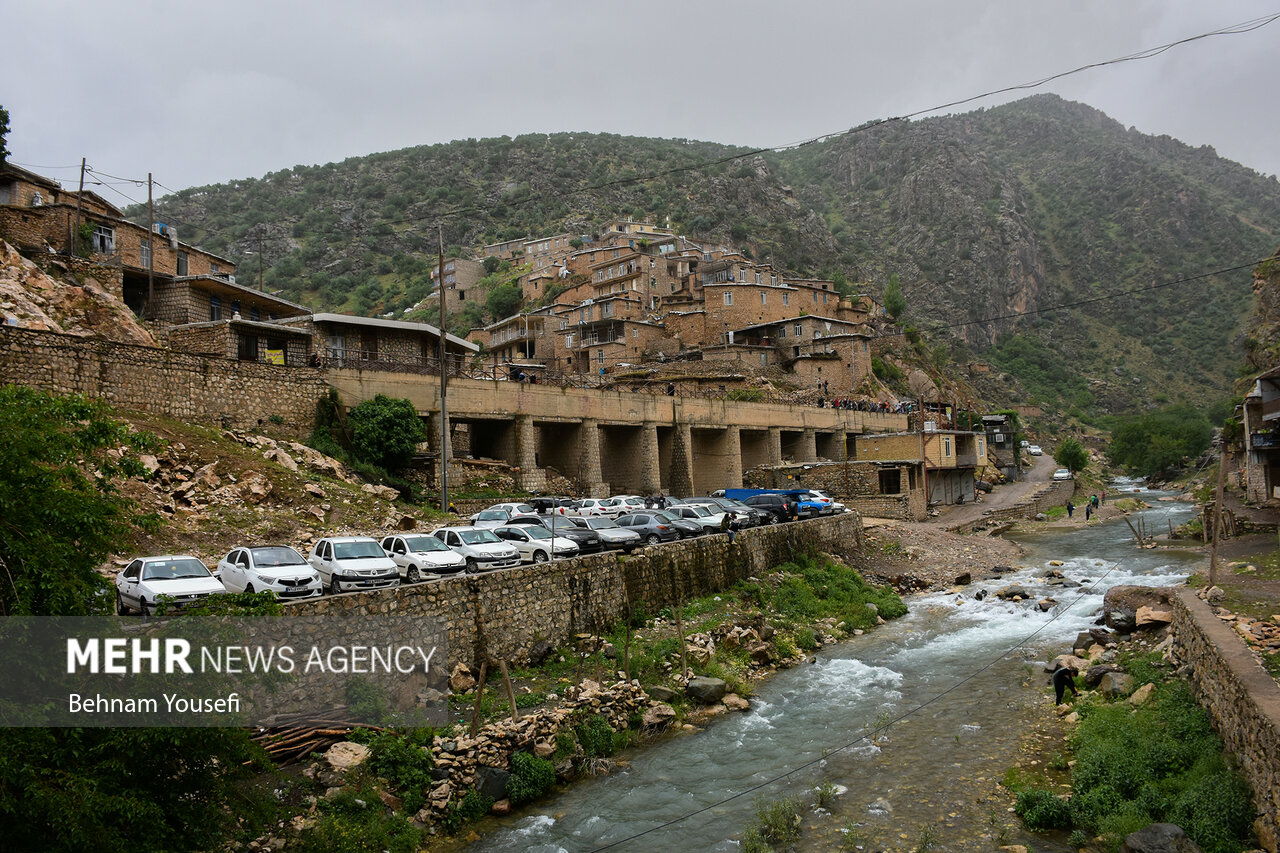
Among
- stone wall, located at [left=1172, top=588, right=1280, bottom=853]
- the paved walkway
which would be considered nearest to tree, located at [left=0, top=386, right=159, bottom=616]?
stone wall, located at [left=1172, top=588, right=1280, bottom=853]

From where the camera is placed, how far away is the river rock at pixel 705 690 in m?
17.8

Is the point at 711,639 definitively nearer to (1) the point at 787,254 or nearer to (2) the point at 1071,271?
(1) the point at 787,254

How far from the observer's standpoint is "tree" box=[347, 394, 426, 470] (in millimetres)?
30500

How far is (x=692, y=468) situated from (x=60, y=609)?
43.0m

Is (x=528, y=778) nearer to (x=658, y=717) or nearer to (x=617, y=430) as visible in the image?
(x=658, y=717)

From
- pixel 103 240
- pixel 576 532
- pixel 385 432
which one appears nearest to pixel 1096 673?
pixel 576 532

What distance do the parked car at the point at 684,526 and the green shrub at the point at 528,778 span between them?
45.5ft

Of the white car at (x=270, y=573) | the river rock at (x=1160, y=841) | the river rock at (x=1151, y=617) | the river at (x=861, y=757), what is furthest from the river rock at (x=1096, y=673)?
the white car at (x=270, y=573)

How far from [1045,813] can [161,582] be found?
15776 millimetres

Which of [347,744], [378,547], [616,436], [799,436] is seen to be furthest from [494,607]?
[799,436]

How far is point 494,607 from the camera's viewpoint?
1777 cm

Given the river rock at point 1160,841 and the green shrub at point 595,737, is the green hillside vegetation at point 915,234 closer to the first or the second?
the green shrub at point 595,737

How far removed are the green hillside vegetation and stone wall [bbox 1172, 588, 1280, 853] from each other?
286ft

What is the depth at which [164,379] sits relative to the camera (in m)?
25.9
